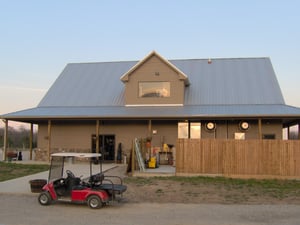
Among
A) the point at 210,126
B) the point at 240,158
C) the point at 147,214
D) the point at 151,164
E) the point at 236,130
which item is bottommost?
the point at 147,214

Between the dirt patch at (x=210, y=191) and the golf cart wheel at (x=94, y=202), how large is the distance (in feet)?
5.57

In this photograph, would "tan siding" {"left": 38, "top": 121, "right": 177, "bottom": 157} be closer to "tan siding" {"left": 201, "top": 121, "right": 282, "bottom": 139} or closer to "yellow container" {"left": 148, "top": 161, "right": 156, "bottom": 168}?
"tan siding" {"left": 201, "top": 121, "right": 282, "bottom": 139}

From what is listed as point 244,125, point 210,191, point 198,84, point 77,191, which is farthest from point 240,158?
point 198,84

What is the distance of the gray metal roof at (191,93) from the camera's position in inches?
998

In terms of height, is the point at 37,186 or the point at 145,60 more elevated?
the point at 145,60

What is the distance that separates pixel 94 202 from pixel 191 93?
740 inches

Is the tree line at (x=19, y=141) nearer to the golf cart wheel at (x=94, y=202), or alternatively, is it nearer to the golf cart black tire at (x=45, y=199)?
the golf cart black tire at (x=45, y=199)

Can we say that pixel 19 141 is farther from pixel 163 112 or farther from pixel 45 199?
pixel 45 199

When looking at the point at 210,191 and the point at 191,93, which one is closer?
the point at 210,191

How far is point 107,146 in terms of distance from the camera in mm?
27953

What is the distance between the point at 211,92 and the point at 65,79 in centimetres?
1245

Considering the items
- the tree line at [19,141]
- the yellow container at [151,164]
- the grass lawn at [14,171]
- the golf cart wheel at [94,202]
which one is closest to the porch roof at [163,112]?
the yellow container at [151,164]

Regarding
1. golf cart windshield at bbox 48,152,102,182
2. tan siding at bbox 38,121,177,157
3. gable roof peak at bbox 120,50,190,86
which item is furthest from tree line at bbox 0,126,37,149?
golf cart windshield at bbox 48,152,102,182

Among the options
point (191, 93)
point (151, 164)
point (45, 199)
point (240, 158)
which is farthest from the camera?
point (191, 93)
